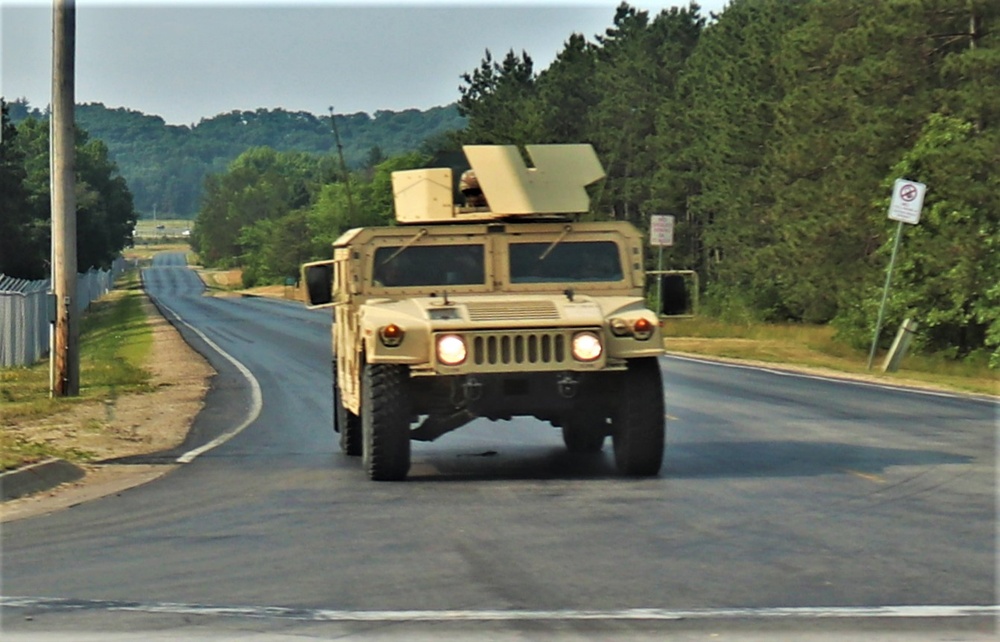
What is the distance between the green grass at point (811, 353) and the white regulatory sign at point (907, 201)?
2.88 m

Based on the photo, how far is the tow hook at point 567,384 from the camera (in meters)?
12.2

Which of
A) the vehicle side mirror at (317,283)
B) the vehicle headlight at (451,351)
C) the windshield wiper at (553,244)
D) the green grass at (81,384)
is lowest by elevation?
the green grass at (81,384)

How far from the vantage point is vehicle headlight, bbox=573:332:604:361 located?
12.2 metres

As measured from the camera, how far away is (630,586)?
8.15 meters

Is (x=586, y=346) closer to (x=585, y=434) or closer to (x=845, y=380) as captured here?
(x=585, y=434)

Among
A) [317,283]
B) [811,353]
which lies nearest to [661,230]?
[811,353]

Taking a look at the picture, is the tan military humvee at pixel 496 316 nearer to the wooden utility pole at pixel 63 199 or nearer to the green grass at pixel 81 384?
the green grass at pixel 81 384

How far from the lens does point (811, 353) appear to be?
133 ft

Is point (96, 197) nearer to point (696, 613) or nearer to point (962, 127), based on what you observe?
point (962, 127)

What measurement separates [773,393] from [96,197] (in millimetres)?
73534

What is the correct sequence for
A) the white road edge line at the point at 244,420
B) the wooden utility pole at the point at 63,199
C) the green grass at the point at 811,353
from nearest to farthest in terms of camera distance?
1. the white road edge line at the point at 244,420
2. the wooden utility pole at the point at 63,199
3. the green grass at the point at 811,353

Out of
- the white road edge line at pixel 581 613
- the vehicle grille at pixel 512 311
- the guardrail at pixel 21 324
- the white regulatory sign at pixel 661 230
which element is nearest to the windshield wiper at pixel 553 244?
the vehicle grille at pixel 512 311

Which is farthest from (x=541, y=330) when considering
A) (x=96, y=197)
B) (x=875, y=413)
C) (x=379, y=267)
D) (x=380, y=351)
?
(x=96, y=197)

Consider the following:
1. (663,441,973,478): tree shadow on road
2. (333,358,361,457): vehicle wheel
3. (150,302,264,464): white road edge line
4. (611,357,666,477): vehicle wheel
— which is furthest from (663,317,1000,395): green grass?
(611,357,666,477): vehicle wheel
